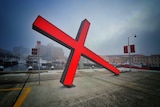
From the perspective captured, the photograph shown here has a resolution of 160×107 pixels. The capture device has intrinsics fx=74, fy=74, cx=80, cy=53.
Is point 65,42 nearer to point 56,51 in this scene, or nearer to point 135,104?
point 135,104

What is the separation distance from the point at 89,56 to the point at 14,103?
16.8 ft

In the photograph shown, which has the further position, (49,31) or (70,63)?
(70,63)

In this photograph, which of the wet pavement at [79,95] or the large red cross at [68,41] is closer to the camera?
the wet pavement at [79,95]

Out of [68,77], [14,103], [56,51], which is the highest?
[56,51]

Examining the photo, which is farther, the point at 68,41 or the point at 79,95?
the point at 68,41

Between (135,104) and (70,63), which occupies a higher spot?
(70,63)

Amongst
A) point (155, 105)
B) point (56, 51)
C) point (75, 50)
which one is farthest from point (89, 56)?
point (56, 51)

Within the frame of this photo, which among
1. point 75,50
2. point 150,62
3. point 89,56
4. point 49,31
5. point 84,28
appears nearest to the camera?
point 49,31

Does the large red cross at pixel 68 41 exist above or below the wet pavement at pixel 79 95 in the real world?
above

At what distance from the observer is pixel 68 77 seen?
195 inches

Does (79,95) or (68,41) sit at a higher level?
(68,41)

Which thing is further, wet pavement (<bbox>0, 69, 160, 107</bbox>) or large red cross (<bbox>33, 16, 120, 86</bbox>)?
large red cross (<bbox>33, 16, 120, 86</bbox>)

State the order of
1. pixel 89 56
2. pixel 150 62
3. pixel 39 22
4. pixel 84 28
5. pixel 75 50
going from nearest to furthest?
pixel 39 22
pixel 75 50
pixel 84 28
pixel 89 56
pixel 150 62

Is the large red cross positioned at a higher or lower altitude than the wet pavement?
higher
